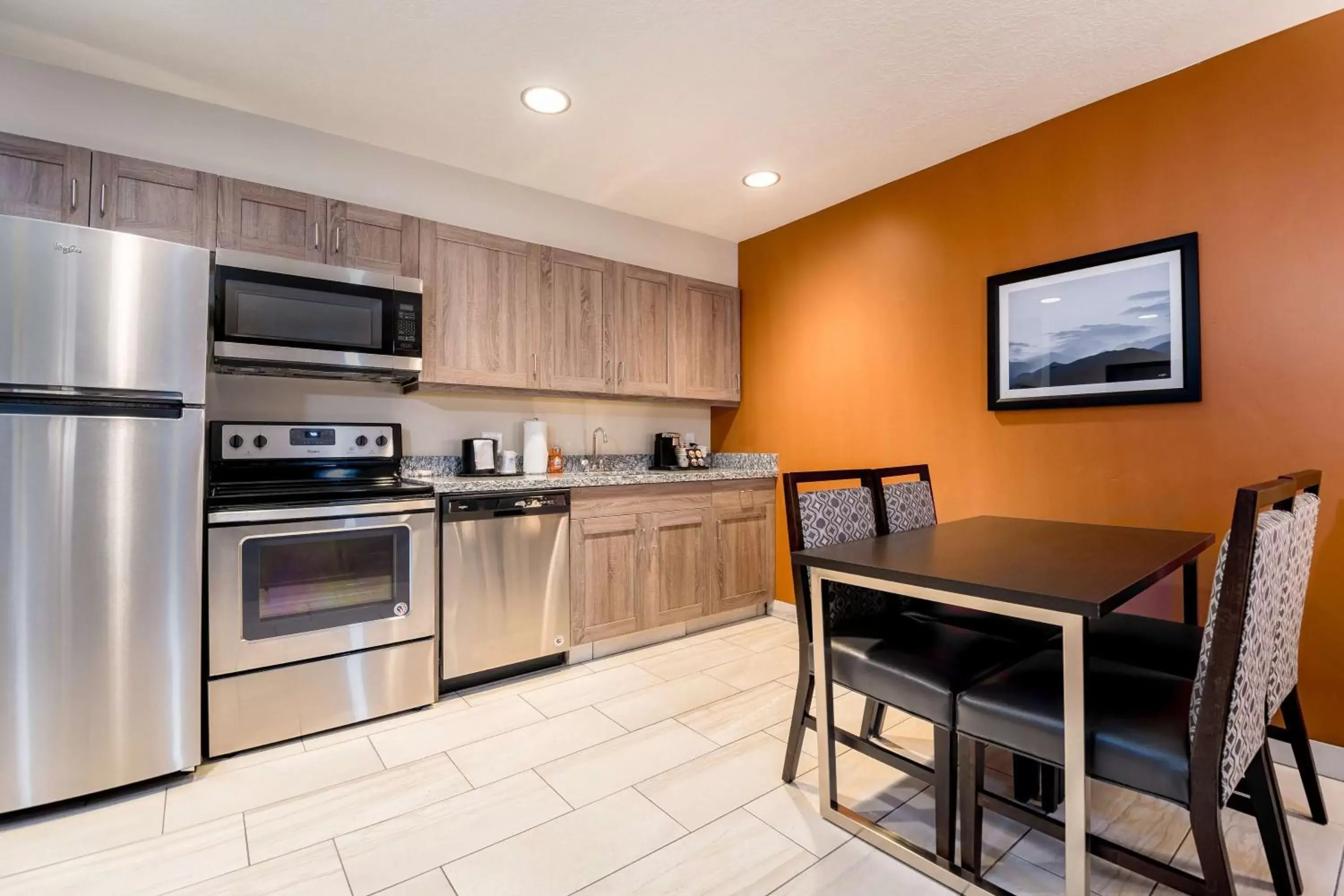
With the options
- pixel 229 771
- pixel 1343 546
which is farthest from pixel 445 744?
pixel 1343 546

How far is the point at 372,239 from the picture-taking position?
273 centimetres

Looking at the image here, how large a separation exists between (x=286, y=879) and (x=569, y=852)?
2.29ft

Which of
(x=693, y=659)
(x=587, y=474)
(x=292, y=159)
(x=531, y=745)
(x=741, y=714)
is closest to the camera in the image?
(x=531, y=745)

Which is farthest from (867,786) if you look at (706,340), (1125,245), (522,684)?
(706,340)

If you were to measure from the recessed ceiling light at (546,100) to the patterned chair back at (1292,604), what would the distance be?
2615 mm

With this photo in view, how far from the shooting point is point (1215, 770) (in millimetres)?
1102

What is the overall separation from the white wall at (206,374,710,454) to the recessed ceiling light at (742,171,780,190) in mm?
1433

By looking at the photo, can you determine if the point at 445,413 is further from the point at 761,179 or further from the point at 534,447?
the point at 761,179

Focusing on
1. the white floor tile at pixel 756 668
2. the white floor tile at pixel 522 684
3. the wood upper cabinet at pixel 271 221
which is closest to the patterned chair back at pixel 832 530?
the white floor tile at pixel 756 668

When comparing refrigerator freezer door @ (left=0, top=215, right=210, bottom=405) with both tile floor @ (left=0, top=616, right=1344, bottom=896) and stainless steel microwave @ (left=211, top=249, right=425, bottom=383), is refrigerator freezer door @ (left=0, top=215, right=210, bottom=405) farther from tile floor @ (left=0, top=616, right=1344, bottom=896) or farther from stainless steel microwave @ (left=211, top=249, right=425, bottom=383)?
tile floor @ (left=0, top=616, right=1344, bottom=896)

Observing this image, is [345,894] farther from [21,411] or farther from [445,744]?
[21,411]

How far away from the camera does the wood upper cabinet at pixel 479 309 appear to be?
9.39ft

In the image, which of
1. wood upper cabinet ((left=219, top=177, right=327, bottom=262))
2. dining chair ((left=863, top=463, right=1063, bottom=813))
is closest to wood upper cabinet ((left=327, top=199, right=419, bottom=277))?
wood upper cabinet ((left=219, top=177, right=327, bottom=262))

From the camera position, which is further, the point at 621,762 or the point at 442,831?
the point at 621,762
